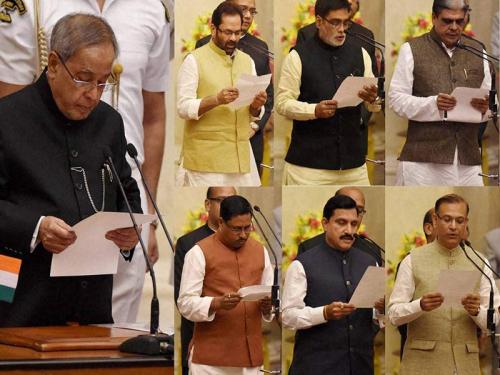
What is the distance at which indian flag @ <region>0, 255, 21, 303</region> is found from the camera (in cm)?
490

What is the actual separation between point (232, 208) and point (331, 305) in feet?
1.35

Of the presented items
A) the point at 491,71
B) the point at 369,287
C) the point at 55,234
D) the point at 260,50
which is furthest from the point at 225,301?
the point at 491,71

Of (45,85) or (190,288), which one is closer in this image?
(190,288)

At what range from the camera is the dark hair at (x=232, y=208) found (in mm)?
4828

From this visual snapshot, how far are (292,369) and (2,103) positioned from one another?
1228 mm

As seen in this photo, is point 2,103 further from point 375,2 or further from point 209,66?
point 375,2

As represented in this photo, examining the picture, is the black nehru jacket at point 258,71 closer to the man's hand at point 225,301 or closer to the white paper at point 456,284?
the man's hand at point 225,301

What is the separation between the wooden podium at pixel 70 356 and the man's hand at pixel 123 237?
1.12ft

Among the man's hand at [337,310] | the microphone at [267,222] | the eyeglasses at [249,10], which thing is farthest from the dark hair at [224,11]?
the man's hand at [337,310]

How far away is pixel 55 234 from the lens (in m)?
4.89

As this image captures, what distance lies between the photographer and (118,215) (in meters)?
4.91

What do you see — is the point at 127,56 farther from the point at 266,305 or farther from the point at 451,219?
the point at 451,219

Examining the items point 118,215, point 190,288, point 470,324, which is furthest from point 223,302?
point 470,324

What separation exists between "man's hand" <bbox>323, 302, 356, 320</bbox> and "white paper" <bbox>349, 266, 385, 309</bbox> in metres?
0.04
